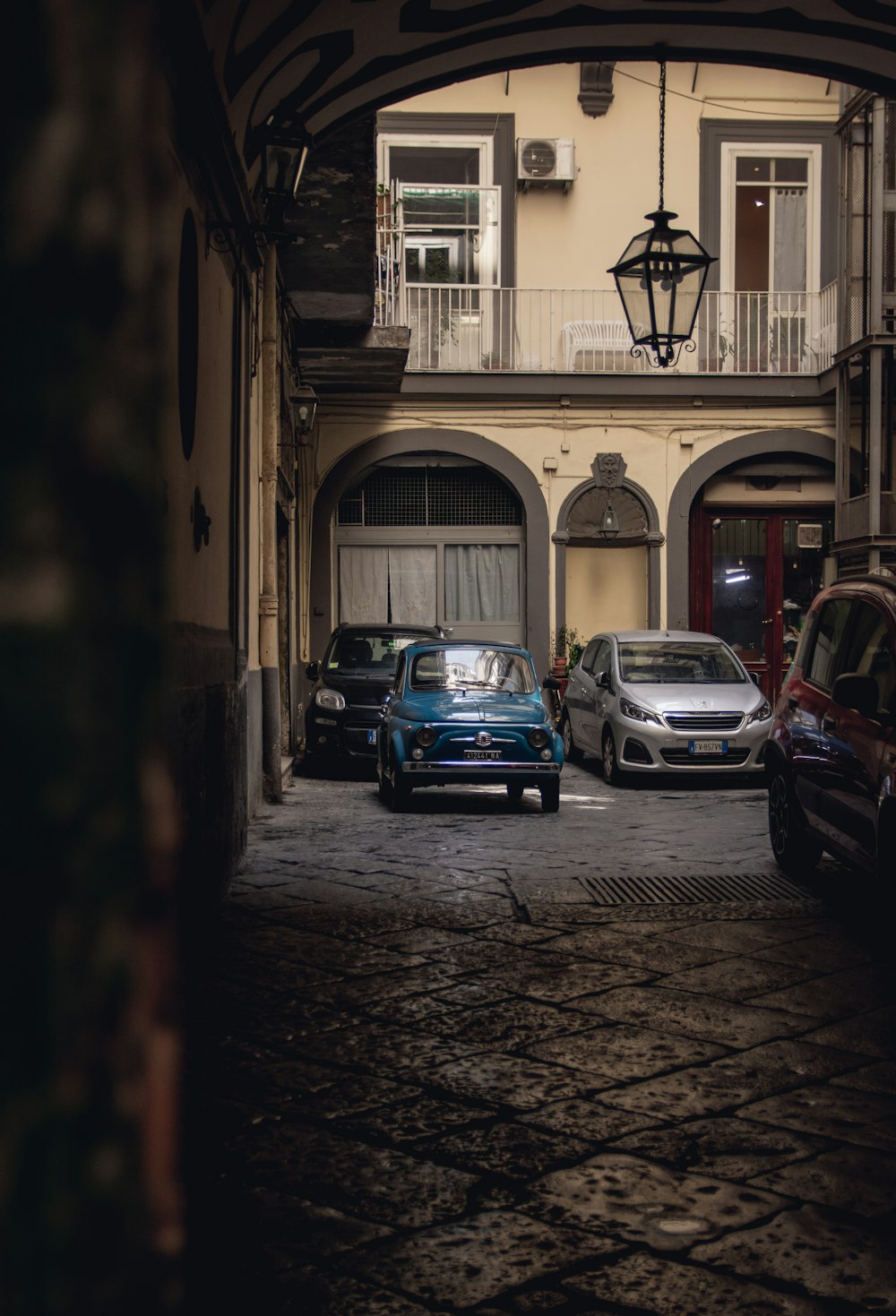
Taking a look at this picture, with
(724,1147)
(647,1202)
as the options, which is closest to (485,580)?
(724,1147)

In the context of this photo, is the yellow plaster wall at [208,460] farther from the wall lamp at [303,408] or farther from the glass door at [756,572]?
the glass door at [756,572]

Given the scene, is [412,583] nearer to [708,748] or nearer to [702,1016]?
[708,748]

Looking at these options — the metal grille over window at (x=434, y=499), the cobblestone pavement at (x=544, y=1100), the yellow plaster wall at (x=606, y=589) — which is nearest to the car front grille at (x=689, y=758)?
the cobblestone pavement at (x=544, y=1100)

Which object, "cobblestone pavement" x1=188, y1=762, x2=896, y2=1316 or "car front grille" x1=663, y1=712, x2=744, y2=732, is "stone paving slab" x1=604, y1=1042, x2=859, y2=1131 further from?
"car front grille" x1=663, y1=712, x2=744, y2=732

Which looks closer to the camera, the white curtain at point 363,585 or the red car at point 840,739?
the red car at point 840,739

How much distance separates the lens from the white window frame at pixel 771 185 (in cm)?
1909

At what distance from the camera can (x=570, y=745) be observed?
51.5 ft

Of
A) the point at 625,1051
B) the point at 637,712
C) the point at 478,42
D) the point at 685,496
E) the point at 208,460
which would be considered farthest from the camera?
the point at 685,496

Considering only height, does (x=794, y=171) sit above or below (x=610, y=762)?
above

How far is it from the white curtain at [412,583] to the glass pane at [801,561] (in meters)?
5.32

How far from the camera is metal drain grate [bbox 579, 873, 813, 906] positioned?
6751mm

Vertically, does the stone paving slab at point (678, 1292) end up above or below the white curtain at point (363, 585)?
below

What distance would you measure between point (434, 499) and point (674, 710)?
25.5ft

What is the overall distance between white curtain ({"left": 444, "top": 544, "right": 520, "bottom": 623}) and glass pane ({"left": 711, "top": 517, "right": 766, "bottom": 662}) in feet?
10.1
